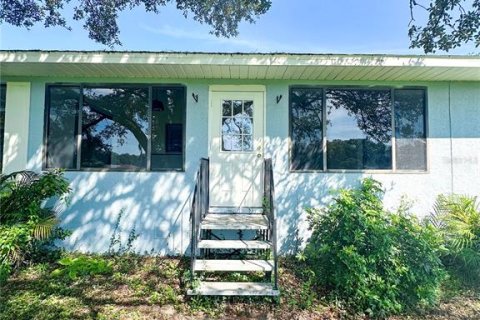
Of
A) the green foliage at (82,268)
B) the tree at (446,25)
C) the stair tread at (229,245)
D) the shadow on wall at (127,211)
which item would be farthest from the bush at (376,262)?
the tree at (446,25)

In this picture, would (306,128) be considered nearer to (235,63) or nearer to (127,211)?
(235,63)

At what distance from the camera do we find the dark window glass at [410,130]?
5254 millimetres

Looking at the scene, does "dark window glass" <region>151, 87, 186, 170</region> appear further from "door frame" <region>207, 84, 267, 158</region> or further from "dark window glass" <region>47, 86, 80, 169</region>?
"dark window glass" <region>47, 86, 80, 169</region>

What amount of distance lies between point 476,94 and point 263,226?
4.32 metres

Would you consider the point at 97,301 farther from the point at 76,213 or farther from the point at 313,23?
the point at 313,23

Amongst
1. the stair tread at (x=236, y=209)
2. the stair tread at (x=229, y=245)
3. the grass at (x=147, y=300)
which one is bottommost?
the grass at (x=147, y=300)

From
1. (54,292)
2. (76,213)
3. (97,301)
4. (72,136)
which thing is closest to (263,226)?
(97,301)

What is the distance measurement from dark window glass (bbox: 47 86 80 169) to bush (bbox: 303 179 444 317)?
4208 millimetres

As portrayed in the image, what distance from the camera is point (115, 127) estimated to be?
17.2ft

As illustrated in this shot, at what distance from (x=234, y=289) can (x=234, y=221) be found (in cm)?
104

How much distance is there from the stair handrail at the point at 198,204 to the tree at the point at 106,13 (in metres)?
6.19

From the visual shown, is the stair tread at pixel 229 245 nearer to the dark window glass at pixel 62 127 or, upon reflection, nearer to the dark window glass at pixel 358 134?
the dark window glass at pixel 358 134

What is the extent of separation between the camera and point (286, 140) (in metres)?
5.23

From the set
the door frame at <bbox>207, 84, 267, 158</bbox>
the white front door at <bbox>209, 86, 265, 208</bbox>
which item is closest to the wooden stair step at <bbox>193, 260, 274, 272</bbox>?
the white front door at <bbox>209, 86, 265, 208</bbox>
